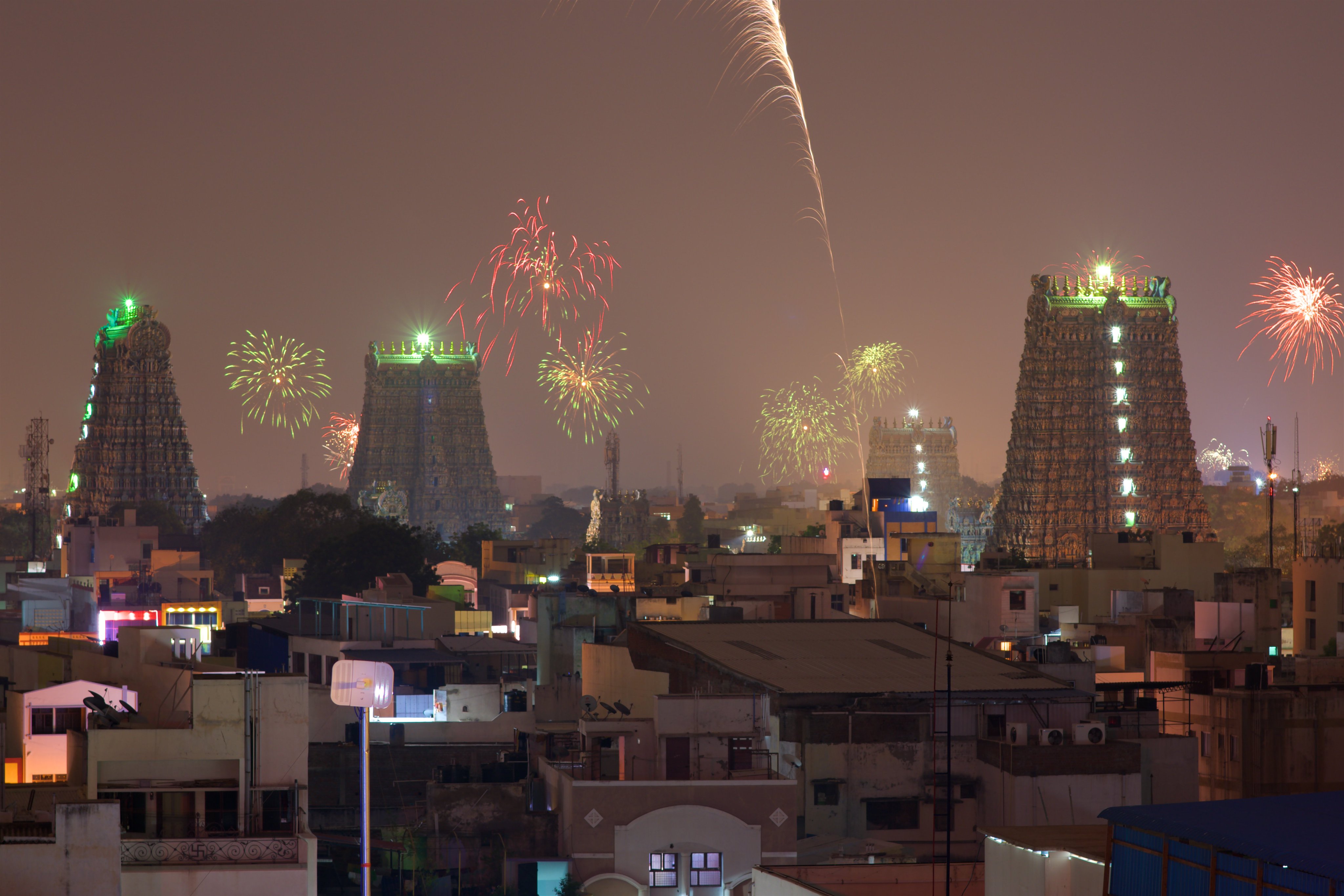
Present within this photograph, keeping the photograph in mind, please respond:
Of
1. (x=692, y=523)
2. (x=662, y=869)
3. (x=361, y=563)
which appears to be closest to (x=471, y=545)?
(x=361, y=563)

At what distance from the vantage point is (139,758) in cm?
2066

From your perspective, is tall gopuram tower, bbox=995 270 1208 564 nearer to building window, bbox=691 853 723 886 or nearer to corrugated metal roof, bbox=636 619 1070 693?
corrugated metal roof, bbox=636 619 1070 693

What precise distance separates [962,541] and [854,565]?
36.0m

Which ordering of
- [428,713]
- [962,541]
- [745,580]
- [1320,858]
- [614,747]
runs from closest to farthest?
[1320,858]
[614,747]
[428,713]
[745,580]
[962,541]

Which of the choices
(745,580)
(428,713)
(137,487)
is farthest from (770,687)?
(137,487)

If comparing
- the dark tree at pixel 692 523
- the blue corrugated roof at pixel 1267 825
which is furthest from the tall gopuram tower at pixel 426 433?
the blue corrugated roof at pixel 1267 825

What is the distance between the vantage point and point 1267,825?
43.5 feet

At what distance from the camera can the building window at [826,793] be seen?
90.4 feet

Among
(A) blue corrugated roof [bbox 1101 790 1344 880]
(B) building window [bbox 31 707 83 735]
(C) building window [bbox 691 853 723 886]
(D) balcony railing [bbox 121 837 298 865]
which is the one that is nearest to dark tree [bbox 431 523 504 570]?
(B) building window [bbox 31 707 83 735]

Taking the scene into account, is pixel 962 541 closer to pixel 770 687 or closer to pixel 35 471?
pixel 35 471

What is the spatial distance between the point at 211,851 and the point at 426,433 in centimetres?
11535

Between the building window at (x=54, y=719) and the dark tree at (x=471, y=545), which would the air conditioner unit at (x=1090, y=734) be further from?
the dark tree at (x=471, y=545)

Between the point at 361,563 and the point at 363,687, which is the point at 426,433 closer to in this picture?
the point at 361,563

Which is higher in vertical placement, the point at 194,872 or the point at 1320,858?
the point at 1320,858
